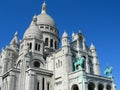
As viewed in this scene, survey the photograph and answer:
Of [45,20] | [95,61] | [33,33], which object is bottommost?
[95,61]

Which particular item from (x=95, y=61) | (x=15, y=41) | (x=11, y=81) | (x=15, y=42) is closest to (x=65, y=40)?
(x=95, y=61)

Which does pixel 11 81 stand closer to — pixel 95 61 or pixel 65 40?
pixel 65 40

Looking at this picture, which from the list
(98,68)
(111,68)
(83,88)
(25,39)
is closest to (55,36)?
(25,39)

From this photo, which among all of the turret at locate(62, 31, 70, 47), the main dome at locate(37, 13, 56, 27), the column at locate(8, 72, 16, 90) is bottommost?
the column at locate(8, 72, 16, 90)

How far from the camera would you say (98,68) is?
65875mm

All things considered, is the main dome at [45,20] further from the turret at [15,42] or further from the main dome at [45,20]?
the turret at [15,42]

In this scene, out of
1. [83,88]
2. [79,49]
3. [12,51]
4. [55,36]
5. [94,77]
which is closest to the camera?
[83,88]

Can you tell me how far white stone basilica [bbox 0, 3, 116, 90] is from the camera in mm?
54625

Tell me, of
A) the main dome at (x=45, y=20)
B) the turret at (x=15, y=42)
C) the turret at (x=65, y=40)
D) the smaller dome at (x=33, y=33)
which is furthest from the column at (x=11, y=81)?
the main dome at (x=45, y=20)

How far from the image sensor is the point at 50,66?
62.6 metres

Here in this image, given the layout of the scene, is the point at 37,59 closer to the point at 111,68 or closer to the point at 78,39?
the point at 78,39

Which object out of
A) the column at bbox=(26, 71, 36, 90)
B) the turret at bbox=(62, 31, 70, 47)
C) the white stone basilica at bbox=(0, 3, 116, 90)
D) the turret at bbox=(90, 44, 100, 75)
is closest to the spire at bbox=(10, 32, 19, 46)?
the white stone basilica at bbox=(0, 3, 116, 90)

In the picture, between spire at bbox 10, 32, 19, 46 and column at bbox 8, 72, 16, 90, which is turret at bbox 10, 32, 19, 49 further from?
column at bbox 8, 72, 16, 90

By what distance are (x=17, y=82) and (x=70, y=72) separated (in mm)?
14001
